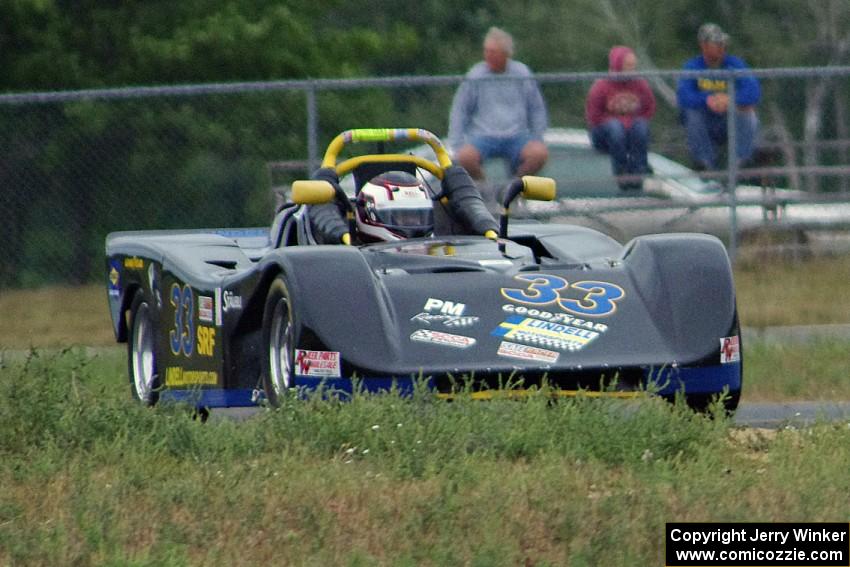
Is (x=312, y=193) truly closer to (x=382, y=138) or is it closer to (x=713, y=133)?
(x=382, y=138)

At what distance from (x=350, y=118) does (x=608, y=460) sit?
12.2 metres

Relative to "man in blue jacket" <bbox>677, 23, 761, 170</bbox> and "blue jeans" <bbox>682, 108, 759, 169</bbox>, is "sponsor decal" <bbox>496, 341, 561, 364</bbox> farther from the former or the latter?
"blue jeans" <bbox>682, 108, 759, 169</bbox>

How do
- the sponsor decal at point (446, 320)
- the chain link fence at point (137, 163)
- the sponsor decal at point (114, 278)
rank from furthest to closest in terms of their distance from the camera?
the chain link fence at point (137, 163)
the sponsor decal at point (114, 278)
the sponsor decal at point (446, 320)

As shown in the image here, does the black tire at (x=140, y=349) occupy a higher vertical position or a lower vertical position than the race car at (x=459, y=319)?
lower

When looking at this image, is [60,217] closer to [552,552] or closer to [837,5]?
[552,552]

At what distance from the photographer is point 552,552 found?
5547mm

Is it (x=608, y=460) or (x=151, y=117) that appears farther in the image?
(x=151, y=117)

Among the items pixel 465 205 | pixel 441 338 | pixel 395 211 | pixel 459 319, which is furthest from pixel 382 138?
pixel 441 338

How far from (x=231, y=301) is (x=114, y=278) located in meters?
2.34

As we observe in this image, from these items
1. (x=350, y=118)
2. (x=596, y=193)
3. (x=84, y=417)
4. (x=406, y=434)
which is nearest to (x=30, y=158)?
(x=596, y=193)

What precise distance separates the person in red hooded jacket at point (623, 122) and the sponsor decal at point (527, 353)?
6614 mm

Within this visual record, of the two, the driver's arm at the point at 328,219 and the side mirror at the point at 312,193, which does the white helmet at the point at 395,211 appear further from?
the side mirror at the point at 312,193

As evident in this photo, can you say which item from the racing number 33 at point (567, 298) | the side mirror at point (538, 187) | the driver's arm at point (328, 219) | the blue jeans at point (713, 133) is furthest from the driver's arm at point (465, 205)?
the blue jeans at point (713, 133)

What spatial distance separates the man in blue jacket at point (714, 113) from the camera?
14.3 m
